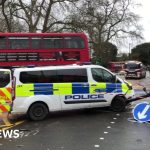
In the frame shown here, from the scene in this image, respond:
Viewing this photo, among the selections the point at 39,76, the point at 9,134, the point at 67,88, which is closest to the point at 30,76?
the point at 39,76

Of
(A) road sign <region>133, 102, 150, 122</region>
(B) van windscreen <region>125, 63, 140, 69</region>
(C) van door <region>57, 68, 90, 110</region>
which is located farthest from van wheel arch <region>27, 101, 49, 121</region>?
(B) van windscreen <region>125, 63, 140, 69</region>

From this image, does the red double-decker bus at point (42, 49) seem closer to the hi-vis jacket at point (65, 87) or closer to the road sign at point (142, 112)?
the hi-vis jacket at point (65, 87)

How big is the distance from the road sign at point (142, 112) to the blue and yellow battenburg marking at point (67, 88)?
2.42 m

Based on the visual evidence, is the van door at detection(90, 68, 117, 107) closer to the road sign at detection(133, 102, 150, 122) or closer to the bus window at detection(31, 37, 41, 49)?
the road sign at detection(133, 102, 150, 122)

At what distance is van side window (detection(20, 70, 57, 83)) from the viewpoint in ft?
43.8

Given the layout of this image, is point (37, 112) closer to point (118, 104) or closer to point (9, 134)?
point (9, 134)

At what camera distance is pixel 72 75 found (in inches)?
548

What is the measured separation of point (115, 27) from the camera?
5916 cm

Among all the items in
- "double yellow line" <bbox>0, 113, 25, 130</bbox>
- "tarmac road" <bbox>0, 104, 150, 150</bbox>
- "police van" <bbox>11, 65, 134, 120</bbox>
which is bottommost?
"tarmac road" <bbox>0, 104, 150, 150</bbox>

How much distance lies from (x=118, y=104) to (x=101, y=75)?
4.08 ft

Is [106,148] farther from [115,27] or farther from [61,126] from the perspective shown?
[115,27]

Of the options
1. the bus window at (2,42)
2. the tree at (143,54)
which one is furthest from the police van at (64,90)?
the tree at (143,54)

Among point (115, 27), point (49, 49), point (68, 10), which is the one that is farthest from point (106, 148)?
point (115, 27)

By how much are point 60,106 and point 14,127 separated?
2160 mm
